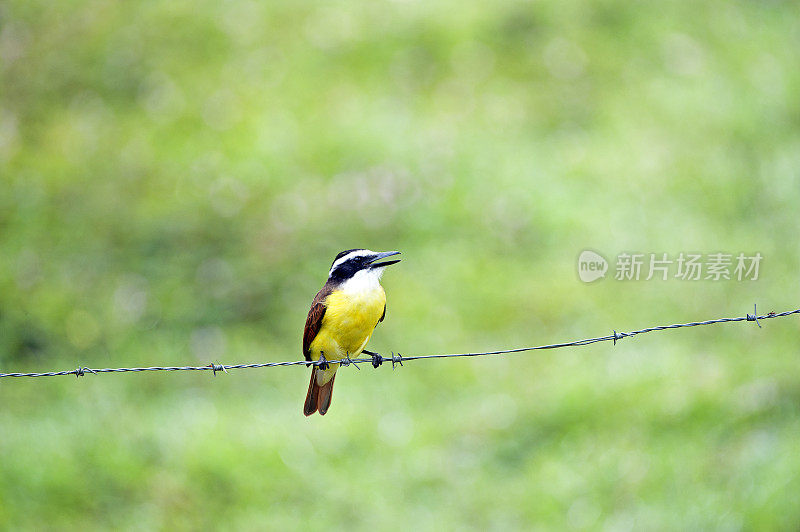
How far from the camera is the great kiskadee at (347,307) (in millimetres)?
5414

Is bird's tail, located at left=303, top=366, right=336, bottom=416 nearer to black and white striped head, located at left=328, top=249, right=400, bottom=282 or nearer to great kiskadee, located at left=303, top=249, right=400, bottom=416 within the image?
great kiskadee, located at left=303, top=249, right=400, bottom=416

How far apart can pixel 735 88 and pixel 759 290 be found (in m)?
3.19

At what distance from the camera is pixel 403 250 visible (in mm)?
9641

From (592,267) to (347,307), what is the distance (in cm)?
453

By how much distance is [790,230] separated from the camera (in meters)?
9.69

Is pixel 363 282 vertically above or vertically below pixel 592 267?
below

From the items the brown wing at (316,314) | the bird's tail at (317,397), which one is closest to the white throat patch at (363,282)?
the brown wing at (316,314)

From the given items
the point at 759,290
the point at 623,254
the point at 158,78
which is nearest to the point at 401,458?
the point at 623,254

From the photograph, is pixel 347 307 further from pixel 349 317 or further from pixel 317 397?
pixel 317 397

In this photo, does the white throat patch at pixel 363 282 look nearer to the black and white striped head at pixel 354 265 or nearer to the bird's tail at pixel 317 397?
the black and white striped head at pixel 354 265

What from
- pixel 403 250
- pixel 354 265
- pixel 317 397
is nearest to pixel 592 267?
pixel 403 250

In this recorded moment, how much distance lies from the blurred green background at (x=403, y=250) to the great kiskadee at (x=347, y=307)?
2.21 metres

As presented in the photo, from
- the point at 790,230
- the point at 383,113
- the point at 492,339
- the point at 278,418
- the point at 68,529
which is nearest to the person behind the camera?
the point at 68,529

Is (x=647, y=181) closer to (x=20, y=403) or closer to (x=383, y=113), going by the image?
(x=383, y=113)
